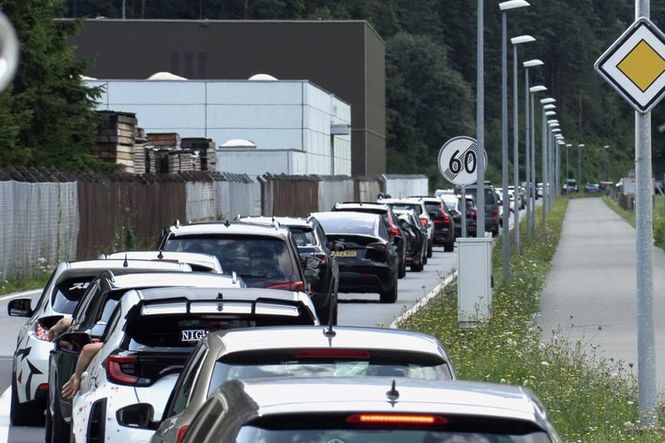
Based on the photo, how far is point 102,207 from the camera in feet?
127

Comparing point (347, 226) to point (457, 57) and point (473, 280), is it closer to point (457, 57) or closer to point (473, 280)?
point (473, 280)

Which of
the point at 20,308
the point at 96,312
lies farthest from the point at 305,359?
the point at 20,308

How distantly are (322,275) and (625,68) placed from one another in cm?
994

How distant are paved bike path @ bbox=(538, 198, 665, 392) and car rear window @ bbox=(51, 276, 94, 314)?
16.4ft

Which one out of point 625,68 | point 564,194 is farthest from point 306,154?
point 564,194

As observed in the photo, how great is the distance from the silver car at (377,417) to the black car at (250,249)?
36.1 ft

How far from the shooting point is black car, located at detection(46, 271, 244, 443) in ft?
35.1

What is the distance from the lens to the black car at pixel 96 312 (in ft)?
35.1

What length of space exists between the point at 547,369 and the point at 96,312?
15.9ft

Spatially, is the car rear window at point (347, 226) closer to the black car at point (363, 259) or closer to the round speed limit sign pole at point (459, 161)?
the black car at point (363, 259)

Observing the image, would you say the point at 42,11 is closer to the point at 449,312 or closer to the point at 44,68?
the point at 44,68

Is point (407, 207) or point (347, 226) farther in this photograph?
point (407, 207)

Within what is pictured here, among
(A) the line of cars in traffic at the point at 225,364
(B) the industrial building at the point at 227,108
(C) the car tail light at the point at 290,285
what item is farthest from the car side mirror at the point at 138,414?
(B) the industrial building at the point at 227,108

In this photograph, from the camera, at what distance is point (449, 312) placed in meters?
22.3
